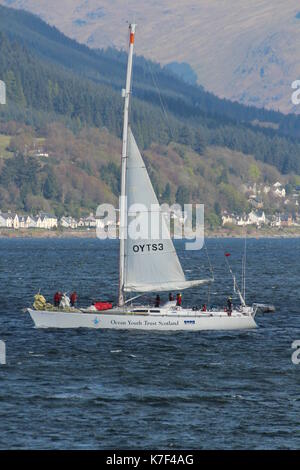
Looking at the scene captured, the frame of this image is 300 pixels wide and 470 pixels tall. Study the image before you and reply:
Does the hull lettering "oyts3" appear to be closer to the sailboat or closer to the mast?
the sailboat

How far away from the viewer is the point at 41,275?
13912 centimetres

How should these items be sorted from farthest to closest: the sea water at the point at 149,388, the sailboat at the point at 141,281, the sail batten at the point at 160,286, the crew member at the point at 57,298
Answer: the sail batten at the point at 160,286
the crew member at the point at 57,298
the sailboat at the point at 141,281
the sea water at the point at 149,388

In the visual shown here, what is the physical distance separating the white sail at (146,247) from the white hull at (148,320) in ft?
5.65

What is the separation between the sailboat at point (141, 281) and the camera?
6812cm

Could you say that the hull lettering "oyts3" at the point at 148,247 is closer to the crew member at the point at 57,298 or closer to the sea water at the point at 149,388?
the sea water at the point at 149,388

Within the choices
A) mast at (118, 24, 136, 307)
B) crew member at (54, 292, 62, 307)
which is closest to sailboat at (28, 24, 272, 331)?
mast at (118, 24, 136, 307)

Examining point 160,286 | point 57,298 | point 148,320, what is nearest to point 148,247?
point 160,286

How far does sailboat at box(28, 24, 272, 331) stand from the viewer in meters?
68.1

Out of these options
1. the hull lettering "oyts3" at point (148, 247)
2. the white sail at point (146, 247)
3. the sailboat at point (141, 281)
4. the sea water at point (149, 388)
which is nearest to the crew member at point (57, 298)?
the sailboat at point (141, 281)

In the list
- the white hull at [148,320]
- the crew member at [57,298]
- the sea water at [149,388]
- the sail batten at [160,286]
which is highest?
the sail batten at [160,286]

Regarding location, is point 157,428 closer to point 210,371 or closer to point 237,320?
point 210,371

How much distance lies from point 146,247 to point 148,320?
4591mm
